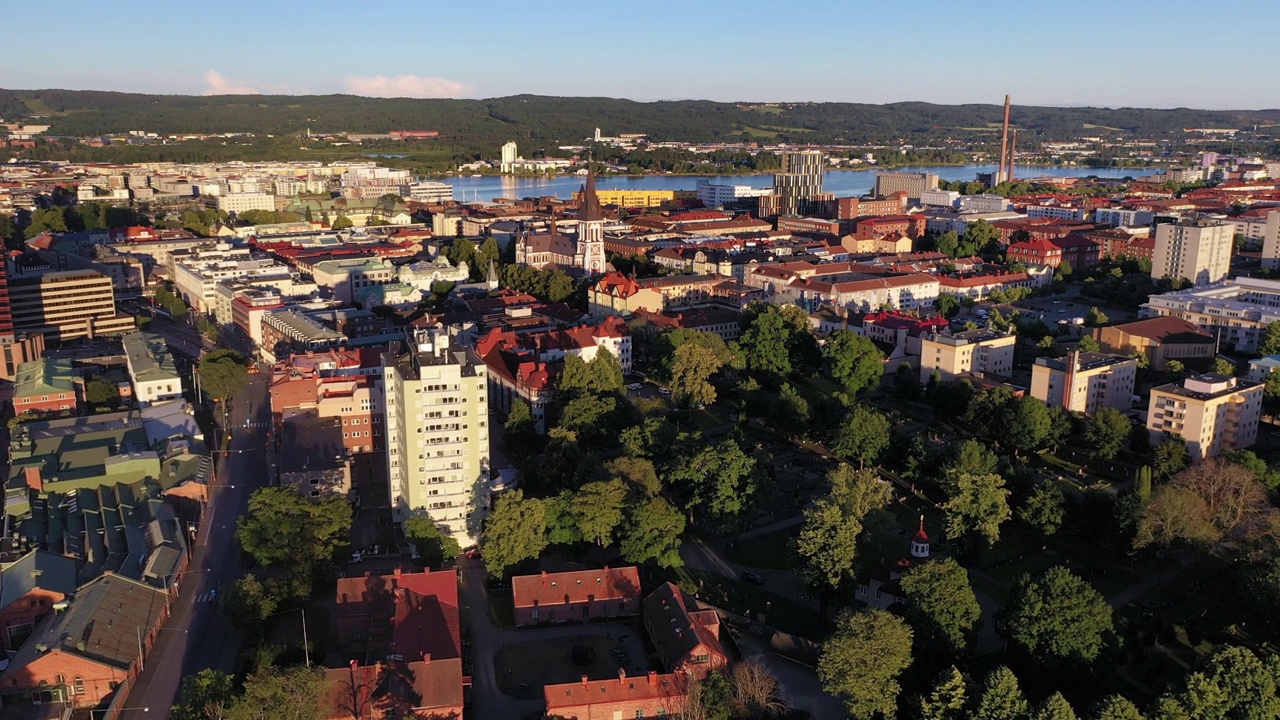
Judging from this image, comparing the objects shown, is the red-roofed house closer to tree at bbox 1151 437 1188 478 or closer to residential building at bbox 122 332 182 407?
tree at bbox 1151 437 1188 478

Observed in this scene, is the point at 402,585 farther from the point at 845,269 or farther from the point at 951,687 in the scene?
the point at 845,269

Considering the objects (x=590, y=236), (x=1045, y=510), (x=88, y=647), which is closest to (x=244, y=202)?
(x=590, y=236)

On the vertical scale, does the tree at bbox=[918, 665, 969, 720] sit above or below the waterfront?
below

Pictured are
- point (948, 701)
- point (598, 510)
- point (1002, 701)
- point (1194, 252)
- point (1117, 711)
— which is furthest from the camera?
point (1194, 252)

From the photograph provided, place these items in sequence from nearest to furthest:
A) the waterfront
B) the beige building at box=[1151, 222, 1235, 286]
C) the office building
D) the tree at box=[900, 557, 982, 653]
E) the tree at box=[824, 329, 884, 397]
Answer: the tree at box=[900, 557, 982, 653]
the tree at box=[824, 329, 884, 397]
the beige building at box=[1151, 222, 1235, 286]
the office building
the waterfront

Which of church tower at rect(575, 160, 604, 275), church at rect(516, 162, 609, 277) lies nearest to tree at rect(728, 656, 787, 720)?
church at rect(516, 162, 609, 277)

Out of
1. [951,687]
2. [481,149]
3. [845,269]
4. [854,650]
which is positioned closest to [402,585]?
[854,650]

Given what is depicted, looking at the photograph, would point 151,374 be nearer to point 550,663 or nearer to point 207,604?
point 207,604
